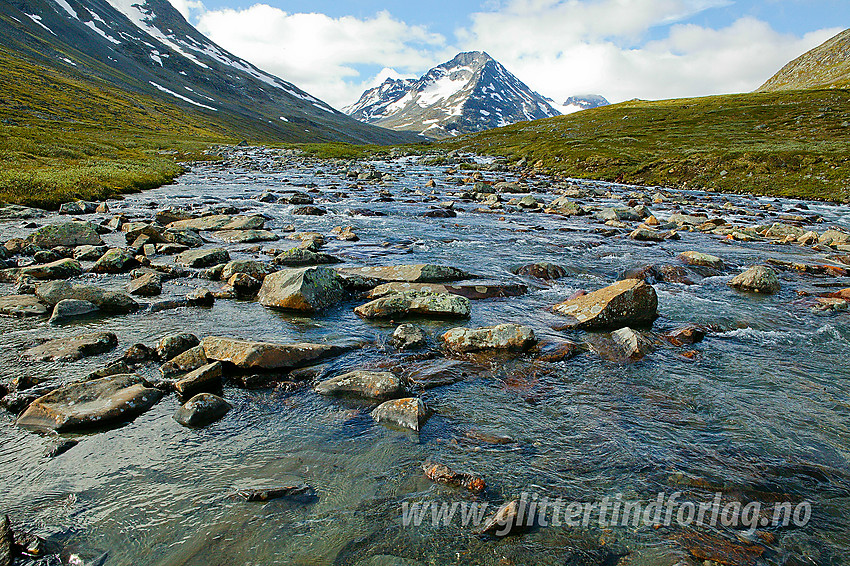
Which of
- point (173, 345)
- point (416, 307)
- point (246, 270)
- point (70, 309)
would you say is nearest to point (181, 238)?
point (246, 270)

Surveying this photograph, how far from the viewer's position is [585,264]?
17.9 metres

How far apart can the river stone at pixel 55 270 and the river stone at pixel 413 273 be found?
8.46m

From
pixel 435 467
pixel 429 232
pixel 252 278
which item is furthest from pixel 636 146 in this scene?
pixel 435 467

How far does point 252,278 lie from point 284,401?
7.17m

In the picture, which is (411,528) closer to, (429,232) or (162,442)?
(162,442)

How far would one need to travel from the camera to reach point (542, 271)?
16.3 meters

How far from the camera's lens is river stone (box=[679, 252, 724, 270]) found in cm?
1714

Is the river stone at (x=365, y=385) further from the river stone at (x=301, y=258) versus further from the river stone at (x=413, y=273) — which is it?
the river stone at (x=301, y=258)

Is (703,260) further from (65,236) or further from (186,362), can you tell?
(65,236)

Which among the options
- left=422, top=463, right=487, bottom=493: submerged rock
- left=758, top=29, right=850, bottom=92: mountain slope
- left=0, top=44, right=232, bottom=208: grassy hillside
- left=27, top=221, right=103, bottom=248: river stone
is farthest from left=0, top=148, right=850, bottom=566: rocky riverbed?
left=758, top=29, right=850, bottom=92: mountain slope

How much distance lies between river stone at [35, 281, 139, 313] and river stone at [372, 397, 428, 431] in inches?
325

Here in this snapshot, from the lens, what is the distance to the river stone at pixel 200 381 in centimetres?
785

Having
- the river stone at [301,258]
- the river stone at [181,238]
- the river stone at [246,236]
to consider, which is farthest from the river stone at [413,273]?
the river stone at [181,238]

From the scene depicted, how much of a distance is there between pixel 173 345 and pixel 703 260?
18.0 metres
